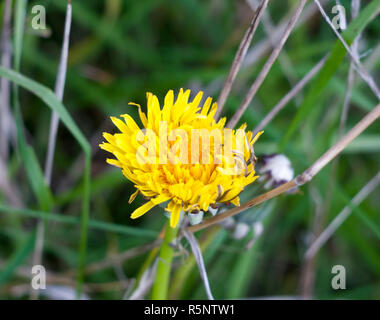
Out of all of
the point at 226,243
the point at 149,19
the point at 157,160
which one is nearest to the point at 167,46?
the point at 149,19

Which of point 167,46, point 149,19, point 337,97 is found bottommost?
point 337,97

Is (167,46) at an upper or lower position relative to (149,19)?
lower

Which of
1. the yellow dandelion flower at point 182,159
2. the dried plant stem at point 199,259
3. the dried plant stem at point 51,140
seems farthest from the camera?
the dried plant stem at point 51,140

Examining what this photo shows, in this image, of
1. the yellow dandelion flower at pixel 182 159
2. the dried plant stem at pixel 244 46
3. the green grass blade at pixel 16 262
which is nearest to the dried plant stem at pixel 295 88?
the dried plant stem at pixel 244 46

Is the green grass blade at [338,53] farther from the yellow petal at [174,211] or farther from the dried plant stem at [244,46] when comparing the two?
the yellow petal at [174,211]
